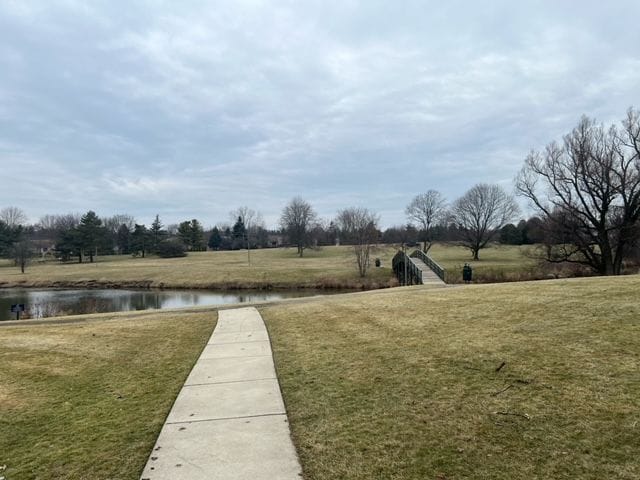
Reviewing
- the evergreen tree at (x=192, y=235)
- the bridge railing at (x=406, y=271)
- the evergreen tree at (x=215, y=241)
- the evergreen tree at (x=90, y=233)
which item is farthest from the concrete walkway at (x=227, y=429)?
the evergreen tree at (x=215, y=241)

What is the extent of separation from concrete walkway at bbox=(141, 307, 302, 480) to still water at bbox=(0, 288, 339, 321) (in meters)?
23.5

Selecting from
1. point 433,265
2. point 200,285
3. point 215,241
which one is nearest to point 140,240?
point 215,241

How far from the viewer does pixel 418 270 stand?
109 ft

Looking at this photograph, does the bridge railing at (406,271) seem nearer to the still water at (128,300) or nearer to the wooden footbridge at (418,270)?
the wooden footbridge at (418,270)

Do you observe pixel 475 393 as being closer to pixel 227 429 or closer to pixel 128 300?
pixel 227 429

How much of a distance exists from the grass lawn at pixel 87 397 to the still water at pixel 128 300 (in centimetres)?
2030

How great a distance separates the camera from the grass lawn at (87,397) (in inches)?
158

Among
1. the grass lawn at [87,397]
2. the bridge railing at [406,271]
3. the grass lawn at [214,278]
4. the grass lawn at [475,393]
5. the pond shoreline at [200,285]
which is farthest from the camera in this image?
the grass lawn at [214,278]

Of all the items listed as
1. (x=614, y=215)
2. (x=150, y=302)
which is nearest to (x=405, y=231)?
(x=614, y=215)

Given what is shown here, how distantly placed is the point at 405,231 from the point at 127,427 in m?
94.3

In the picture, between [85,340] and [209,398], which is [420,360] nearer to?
[209,398]

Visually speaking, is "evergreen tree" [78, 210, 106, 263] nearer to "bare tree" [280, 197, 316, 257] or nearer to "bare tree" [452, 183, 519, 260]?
"bare tree" [280, 197, 316, 257]

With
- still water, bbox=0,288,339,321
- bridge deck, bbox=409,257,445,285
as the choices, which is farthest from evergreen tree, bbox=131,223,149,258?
bridge deck, bbox=409,257,445,285

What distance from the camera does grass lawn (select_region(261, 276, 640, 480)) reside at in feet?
11.9
